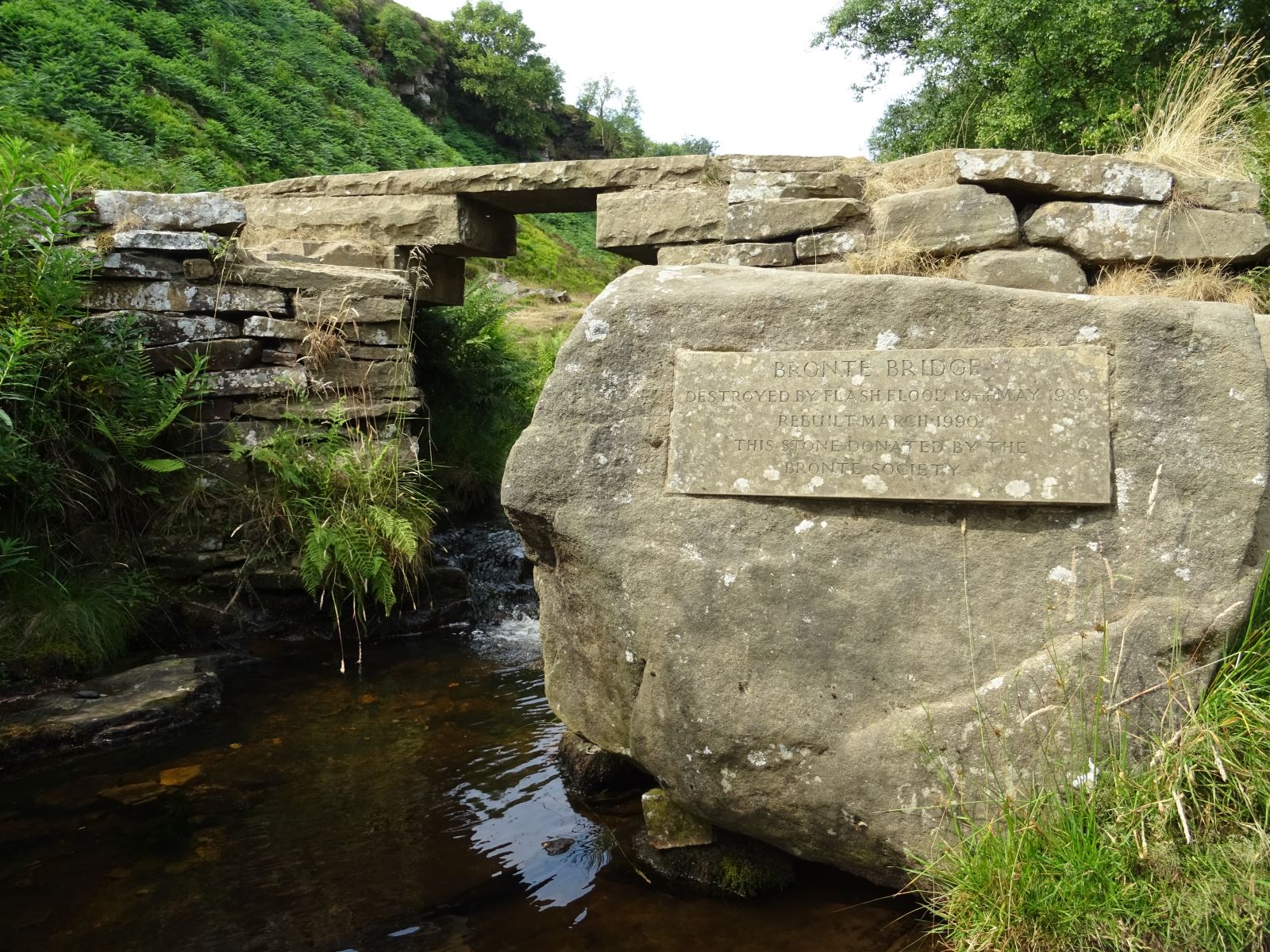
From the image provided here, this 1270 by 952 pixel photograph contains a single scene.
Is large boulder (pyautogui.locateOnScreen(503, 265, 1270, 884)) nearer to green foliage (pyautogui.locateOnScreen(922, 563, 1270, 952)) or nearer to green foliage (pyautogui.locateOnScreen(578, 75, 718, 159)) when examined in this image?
green foliage (pyautogui.locateOnScreen(922, 563, 1270, 952))

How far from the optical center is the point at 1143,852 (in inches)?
100

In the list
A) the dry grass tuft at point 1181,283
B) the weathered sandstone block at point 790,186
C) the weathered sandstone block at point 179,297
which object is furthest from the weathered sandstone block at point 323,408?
the dry grass tuft at point 1181,283

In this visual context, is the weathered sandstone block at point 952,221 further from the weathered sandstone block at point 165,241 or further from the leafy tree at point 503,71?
the leafy tree at point 503,71

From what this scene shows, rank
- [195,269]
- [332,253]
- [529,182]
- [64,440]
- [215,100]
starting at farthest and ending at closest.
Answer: [215,100], [332,253], [529,182], [195,269], [64,440]

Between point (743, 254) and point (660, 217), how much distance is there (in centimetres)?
71

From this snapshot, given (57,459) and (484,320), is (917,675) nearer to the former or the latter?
(57,459)

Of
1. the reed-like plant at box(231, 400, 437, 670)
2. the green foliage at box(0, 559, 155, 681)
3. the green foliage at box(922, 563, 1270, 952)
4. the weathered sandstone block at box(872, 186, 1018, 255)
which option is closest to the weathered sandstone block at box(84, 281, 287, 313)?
the reed-like plant at box(231, 400, 437, 670)

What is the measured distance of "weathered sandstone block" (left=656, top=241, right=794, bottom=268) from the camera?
6488 millimetres

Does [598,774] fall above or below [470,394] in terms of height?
below

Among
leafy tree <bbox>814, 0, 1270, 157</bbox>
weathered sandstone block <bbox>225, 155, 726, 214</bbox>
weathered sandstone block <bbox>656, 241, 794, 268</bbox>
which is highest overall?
leafy tree <bbox>814, 0, 1270, 157</bbox>

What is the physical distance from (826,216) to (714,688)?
4.18 metres

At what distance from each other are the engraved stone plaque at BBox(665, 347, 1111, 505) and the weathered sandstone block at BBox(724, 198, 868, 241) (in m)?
3.37

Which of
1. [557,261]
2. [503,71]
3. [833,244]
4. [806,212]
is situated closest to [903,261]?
[833,244]

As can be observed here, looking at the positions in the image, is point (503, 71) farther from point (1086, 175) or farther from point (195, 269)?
point (1086, 175)
